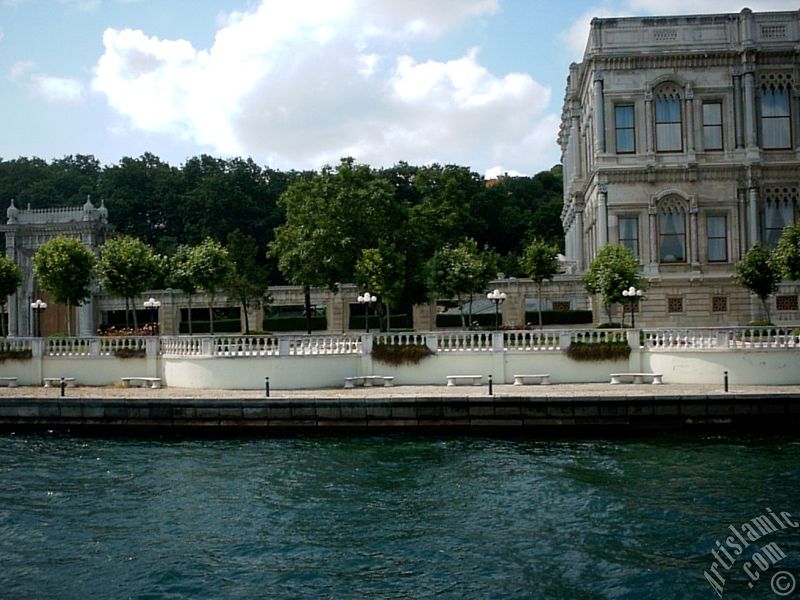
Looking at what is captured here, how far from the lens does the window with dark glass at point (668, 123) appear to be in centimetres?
4212

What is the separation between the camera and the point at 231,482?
61.8ft

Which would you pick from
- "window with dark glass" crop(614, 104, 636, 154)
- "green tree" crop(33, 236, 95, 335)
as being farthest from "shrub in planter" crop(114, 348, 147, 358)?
"window with dark glass" crop(614, 104, 636, 154)

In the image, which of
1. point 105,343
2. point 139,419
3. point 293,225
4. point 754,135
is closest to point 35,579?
point 139,419

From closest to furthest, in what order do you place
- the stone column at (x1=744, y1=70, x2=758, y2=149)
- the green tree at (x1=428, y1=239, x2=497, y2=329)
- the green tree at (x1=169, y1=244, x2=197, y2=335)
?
1. the green tree at (x1=428, y1=239, x2=497, y2=329)
2. the green tree at (x1=169, y1=244, x2=197, y2=335)
3. the stone column at (x1=744, y1=70, x2=758, y2=149)

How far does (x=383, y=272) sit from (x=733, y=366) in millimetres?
15110

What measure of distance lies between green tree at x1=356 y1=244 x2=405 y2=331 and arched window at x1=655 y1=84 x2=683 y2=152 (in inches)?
572

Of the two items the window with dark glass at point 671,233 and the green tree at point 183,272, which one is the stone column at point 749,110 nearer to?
the window with dark glass at point 671,233

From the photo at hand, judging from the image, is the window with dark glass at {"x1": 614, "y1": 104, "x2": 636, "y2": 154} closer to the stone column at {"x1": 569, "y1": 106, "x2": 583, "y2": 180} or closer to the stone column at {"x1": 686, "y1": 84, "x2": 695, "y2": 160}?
the stone column at {"x1": 686, "y1": 84, "x2": 695, "y2": 160}

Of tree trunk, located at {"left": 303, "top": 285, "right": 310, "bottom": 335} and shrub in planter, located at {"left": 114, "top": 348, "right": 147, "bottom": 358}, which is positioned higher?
tree trunk, located at {"left": 303, "top": 285, "right": 310, "bottom": 335}

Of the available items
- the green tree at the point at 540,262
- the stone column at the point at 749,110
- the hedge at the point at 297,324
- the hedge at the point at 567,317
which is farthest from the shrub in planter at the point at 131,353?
the stone column at the point at 749,110

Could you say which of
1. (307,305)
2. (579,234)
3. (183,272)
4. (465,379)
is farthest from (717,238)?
(183,272)

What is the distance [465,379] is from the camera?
26.8 metres

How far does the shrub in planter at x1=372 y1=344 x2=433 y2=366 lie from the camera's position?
90.0 feet

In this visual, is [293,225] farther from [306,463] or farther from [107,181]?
[107,181]
